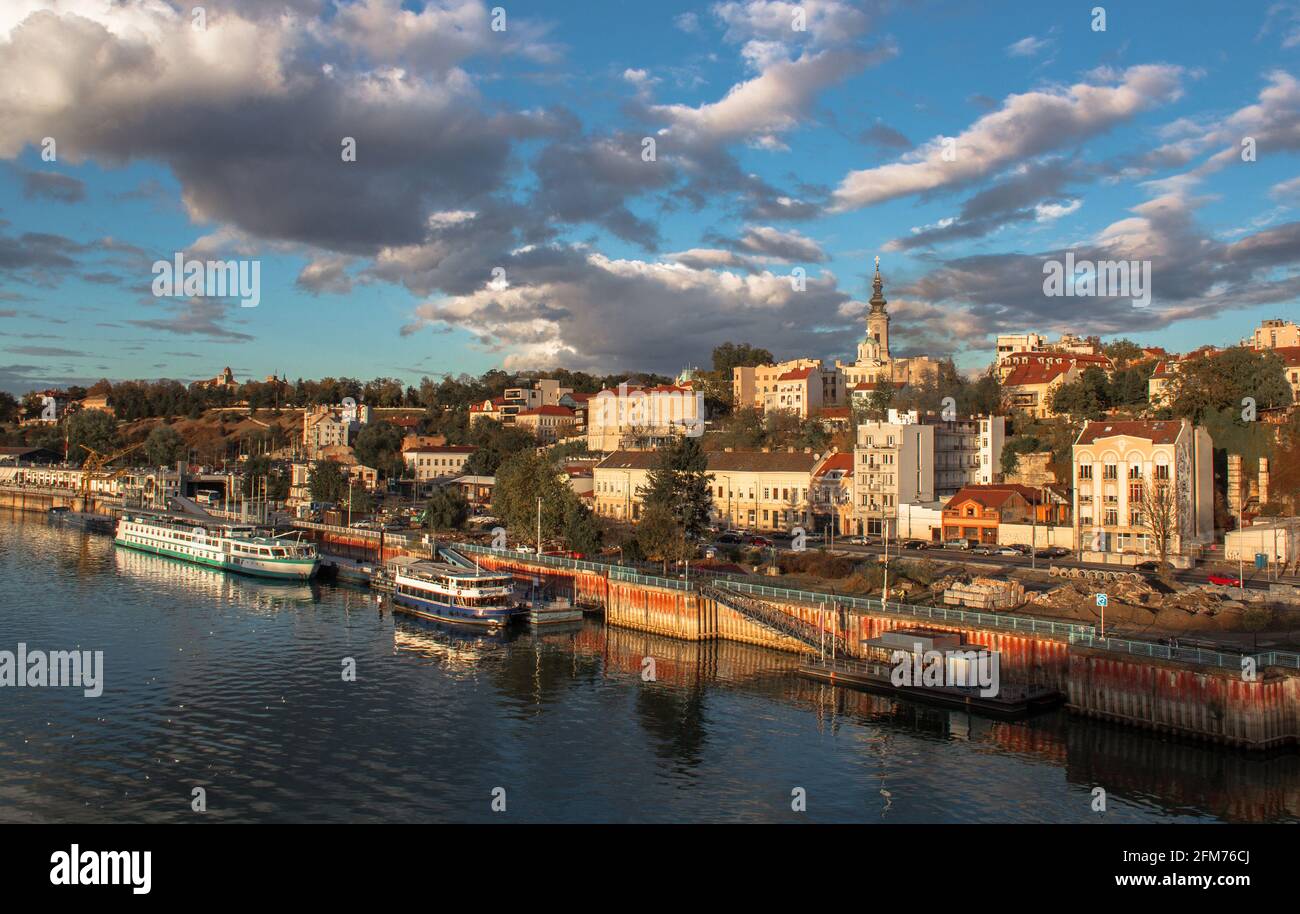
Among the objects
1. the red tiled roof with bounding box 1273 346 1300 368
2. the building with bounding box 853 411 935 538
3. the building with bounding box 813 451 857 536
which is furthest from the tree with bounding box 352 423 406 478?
the red tiled roof with bounding box 1273 346 1300 368

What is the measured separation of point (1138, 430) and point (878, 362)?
74.7 metres

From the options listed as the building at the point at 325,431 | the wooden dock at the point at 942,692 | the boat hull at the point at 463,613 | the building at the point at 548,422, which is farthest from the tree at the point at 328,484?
the wooden dock at the point at 942,692

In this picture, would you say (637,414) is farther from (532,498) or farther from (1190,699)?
(1190,699)

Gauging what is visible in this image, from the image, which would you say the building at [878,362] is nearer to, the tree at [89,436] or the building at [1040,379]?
the building at [1040,379]

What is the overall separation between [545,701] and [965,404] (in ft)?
224

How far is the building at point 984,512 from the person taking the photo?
6172cm

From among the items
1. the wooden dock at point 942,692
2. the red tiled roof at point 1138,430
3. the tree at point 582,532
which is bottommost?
the wooden dock at point 942,692

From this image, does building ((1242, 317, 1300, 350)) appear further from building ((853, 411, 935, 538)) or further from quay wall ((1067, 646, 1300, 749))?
quay wall ((1067, 646, 1300, 749))

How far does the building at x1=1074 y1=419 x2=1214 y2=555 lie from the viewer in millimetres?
53375

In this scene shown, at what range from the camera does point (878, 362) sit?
5098 inches

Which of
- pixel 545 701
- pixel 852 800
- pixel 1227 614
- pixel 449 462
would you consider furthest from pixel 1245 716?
pixel 449 462

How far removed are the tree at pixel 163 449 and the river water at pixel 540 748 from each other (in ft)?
316
